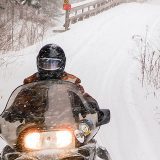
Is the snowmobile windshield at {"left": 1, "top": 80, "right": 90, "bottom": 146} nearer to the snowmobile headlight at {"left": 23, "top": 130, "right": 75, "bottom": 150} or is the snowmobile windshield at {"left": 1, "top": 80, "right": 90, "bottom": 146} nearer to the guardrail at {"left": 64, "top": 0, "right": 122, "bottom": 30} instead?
the snowmobile headlight at {"left": 23, "top": 130, "right": 75, "bottom": 150}

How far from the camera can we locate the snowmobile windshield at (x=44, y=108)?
170 inches

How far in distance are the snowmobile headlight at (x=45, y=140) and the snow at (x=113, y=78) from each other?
2614mm

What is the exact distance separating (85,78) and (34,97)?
653 cm

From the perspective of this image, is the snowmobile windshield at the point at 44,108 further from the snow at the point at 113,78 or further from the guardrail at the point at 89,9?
the guardrail at the point at 89,9

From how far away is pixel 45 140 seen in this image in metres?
4.13

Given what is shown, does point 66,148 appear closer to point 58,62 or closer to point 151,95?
point 58,62

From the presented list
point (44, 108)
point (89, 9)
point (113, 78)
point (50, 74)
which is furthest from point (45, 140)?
point (89, 9)

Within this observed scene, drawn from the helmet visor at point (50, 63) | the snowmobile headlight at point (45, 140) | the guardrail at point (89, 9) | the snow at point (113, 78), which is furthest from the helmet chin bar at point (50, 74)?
the guardrail at point (89, 9)

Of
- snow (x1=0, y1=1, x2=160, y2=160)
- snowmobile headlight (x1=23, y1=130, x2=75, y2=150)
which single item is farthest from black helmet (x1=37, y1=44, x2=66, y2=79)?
snow (x1=0, y1=1, x2=160, y2=160)

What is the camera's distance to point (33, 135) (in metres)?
4.11

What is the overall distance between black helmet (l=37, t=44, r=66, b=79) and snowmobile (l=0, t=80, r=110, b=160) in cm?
46

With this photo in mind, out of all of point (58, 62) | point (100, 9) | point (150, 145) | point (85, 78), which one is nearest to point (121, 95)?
point (85, 78)

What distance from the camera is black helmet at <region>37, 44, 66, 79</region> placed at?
207 inches

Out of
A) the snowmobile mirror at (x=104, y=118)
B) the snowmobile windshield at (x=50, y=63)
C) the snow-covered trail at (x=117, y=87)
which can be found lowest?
the snow-covered trail at (x=117, y=87)
